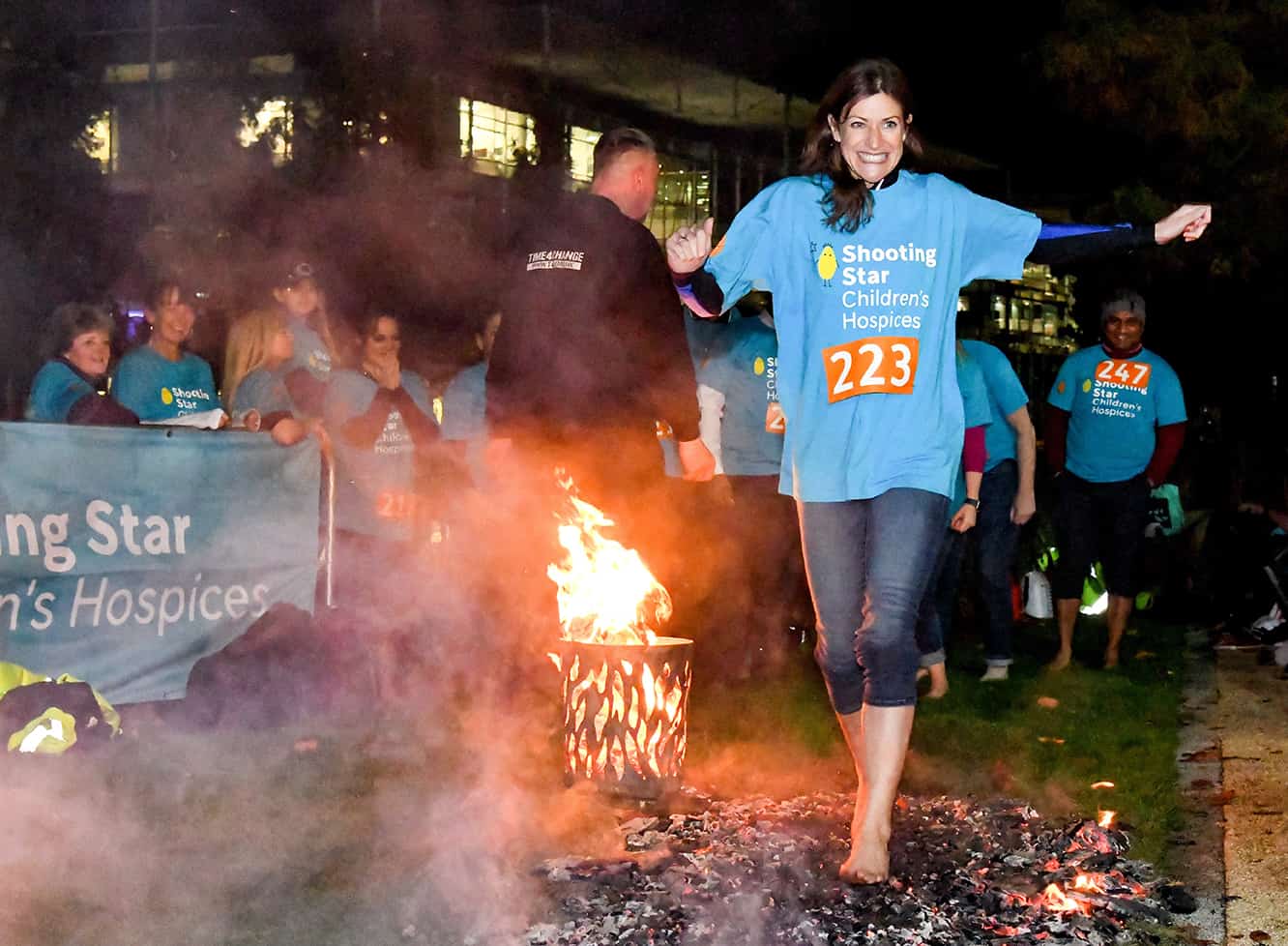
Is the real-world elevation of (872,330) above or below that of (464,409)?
above

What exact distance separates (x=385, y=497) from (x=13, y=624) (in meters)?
1.82

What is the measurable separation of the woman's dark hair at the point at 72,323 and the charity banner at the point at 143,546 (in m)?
0.55

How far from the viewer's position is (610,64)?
14.2m

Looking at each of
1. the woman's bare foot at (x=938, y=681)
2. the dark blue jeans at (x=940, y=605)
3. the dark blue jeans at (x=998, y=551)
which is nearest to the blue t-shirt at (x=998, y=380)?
the dark blue jeans at (x=998, y=551)

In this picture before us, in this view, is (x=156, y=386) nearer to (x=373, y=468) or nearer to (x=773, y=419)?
(x=373, y=468)

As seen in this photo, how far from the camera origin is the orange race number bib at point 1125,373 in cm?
816

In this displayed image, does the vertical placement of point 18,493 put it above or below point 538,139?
below

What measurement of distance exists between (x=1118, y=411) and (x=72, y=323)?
5.34 metres

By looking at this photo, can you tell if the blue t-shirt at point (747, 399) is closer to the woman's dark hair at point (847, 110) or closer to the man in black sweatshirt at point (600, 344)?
the man in black sweatshirt at point (600, 344)

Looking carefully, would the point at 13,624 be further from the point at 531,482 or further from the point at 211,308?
the point at 211,308

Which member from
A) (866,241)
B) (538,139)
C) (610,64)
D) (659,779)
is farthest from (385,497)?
(610,64)

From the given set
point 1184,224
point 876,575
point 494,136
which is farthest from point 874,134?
point 494,136

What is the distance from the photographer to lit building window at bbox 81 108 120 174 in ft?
33.3

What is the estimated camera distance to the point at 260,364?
24.8 ft
